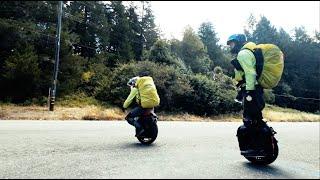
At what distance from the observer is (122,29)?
170 feet

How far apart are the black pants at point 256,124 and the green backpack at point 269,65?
0.17 m

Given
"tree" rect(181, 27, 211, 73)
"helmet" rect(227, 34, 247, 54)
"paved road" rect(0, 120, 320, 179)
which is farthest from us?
"tree" rect(181, 27, 211, 73)

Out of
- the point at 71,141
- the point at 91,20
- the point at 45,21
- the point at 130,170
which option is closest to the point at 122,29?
the point at 91,20

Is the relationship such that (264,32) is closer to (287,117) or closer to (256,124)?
(287,117)

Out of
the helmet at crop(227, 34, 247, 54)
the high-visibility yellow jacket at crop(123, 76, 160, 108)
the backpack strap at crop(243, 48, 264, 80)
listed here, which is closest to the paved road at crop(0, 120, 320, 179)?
the high-visibility yellow jacket at crop(123, 76, 160, 108)

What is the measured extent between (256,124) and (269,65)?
928 mm

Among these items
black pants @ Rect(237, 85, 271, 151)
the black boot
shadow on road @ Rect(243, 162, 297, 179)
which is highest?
black pants @ Rect(237, 85, 271, 151)

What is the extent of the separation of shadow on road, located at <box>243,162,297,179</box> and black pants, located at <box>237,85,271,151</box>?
0.29 m

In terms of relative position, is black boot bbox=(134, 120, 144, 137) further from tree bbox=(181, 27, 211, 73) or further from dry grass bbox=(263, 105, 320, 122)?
tree bbox=(181, 27, 211, 73)

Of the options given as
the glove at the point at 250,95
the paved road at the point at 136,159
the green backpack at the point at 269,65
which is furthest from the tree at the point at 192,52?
the glove at the point at 250,95

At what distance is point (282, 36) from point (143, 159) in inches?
2537

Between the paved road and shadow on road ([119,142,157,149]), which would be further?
shadow on road ([119,142,157,149])

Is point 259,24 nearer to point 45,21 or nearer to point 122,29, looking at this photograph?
point 122,29

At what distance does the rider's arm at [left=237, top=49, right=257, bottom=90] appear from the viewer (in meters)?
6.47
